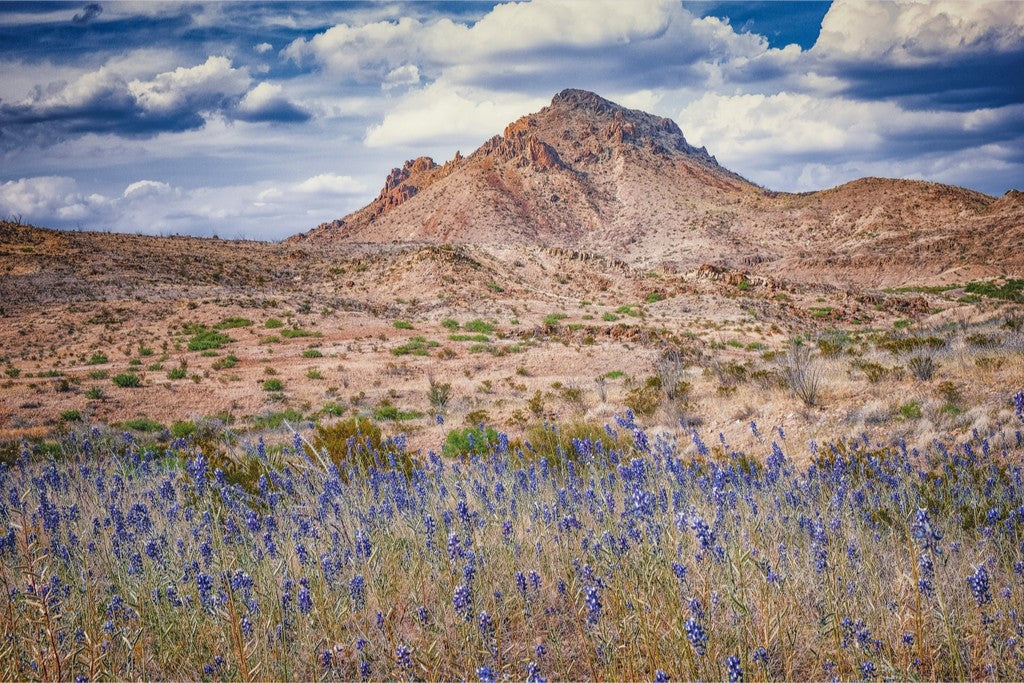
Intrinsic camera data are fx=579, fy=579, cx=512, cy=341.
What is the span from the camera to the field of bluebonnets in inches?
107

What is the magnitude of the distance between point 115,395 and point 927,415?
1825 cm

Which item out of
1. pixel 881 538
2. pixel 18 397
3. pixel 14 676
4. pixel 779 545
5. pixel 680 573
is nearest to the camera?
pixel 680 573

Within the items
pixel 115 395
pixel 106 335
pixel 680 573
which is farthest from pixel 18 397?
pixel 680 573

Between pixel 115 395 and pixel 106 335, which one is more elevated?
pixel 106 335

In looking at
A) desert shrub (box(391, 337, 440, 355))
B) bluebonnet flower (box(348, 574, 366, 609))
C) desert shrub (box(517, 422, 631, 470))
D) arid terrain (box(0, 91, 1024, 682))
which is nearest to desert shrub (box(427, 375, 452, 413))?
arid terrain (box(0, 91, 1024, 682))

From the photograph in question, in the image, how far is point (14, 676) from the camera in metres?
2.75

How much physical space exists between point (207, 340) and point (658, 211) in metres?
68.4

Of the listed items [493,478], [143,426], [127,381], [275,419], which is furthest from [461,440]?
[127,381]

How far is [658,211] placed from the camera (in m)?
81.4

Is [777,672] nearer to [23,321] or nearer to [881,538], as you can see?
[881,538]

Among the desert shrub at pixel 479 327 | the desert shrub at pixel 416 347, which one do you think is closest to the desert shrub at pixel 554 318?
the desert shrub at pixel 479 327

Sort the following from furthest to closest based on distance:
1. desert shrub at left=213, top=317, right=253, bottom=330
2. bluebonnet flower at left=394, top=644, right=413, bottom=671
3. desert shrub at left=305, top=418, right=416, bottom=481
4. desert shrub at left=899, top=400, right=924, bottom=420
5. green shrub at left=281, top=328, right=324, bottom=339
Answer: desert shrub at left=213, top=317, right=253, bottom=330, green shrub at left=281, top=328, right=324, bottom=339, desert shrub at left=899, top=400, right=924, bottom=420, desert shrub at left=305, top=418, right=416, bottom=481, bluebonnet flower at left=394, top=644, right=413, bottom=671

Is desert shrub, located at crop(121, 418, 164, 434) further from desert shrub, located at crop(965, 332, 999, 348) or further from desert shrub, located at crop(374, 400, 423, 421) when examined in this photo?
desert shrub, located at crop(965, 332, 999, 348)

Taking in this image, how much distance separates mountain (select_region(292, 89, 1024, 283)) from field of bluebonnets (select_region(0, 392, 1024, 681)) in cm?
5346
